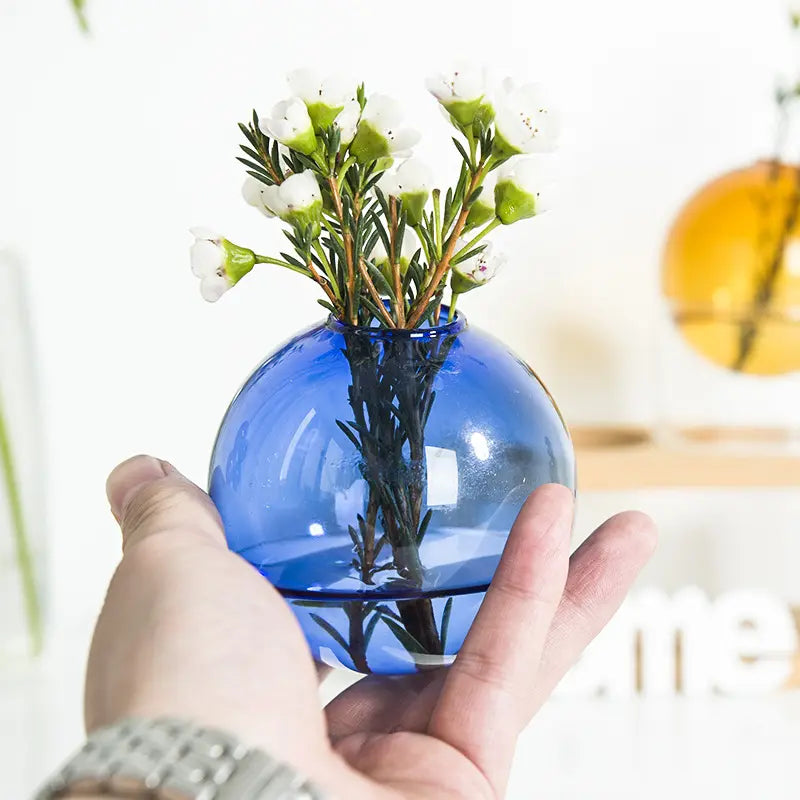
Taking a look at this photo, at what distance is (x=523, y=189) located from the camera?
0.46 metres

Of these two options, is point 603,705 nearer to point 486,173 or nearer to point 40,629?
point 40,629

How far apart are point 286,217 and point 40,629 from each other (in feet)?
2.51

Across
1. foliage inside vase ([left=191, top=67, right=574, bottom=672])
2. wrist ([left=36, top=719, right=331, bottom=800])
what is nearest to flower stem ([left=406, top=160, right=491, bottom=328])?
foliage inside vase ([left=191, top=67, right=574, bottom=672])

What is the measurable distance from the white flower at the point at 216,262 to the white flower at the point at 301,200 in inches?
1.1

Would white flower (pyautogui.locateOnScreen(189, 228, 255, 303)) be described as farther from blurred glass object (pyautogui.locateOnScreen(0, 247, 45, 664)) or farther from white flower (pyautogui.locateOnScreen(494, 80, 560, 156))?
blurred glass object (pyautogui.locateOnScreen(0, 247, 45, 664))

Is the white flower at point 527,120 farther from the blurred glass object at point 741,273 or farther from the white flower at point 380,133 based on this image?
the blurred glass object at point 741,273

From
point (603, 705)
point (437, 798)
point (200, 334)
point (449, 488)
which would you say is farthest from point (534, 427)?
point (200, 334)

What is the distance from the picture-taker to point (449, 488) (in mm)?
452

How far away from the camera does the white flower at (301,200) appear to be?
450mm

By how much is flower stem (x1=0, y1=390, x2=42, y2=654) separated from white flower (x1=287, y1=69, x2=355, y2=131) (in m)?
0.69

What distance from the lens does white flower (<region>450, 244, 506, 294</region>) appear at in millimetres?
478

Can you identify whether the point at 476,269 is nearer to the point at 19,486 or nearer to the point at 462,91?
the point at 462,91

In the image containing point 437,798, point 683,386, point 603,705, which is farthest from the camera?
point 683,386

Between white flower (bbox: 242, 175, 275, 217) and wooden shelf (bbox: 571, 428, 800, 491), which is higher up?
white flower (bbox: 242, 175, 275, 217)
